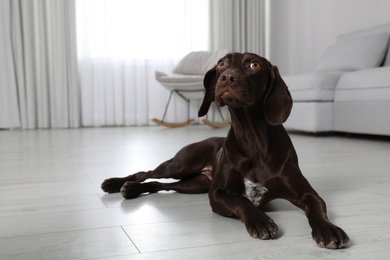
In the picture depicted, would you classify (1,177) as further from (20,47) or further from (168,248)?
(20,47)

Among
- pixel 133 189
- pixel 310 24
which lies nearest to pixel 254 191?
pixel 133 189

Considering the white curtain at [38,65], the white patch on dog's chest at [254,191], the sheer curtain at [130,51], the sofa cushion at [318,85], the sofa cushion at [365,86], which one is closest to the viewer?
the white patch on dog's chest at [254,191]

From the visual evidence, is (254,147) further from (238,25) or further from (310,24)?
(238,25)

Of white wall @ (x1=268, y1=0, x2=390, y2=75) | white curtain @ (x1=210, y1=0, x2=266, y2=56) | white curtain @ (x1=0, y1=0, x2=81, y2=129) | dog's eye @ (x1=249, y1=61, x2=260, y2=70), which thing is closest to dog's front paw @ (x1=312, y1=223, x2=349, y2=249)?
dog's eye @ (x1=249, y1=61, x2=260, y2=70)

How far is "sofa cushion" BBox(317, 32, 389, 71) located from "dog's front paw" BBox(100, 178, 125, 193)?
10.5 feet

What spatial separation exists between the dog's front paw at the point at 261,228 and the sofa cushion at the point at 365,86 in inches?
104

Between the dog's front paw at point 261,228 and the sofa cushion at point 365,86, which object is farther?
the sofa cushion at point 365,86

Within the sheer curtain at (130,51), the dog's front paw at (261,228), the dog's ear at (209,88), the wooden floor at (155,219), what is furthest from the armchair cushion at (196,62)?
the dog's front paw at (261,228)

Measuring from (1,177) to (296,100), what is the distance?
113 inches

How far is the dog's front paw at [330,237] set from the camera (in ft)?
3.33

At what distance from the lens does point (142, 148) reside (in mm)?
3283

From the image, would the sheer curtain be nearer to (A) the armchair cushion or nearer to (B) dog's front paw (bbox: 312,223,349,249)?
(A) the armchair cushion

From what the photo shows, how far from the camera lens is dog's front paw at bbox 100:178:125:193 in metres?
1.71

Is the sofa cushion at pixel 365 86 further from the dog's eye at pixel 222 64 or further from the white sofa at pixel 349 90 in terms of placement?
the dog's eye at pixel 222 64
